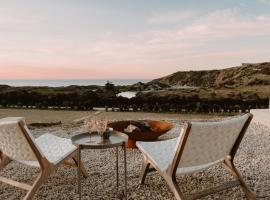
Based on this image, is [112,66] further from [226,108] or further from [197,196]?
[197,196]

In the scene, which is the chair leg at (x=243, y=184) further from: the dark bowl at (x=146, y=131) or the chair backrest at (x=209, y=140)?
the dark bowl at (x=146, y=131)

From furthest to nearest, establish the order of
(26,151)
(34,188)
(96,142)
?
(96,142)
(26,151)
(34,188)

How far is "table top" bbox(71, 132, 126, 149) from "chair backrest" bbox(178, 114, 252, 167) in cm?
72

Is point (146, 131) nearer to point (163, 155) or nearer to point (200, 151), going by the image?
point (163, 155)

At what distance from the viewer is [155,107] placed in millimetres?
11898

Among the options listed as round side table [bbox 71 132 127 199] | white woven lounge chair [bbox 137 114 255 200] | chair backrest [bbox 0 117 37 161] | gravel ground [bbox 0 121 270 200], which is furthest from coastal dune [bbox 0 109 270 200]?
chair backrest [bbox 0 117 37 161]

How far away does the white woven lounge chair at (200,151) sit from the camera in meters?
2.78

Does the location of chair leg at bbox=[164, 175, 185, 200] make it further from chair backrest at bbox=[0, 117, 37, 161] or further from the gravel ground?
chair backrest at bbox=[0, 117, 37, 161]

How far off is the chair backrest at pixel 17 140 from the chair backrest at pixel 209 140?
1.39 metres

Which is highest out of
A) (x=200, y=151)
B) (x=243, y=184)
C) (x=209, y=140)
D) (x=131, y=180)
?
(x=209, y=140)

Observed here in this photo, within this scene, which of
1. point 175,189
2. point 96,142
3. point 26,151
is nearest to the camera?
point 175,189

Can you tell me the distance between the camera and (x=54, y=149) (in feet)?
11.9

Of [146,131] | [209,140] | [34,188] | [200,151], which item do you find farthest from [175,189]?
[146,131]

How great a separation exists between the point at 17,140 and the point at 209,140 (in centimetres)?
177
